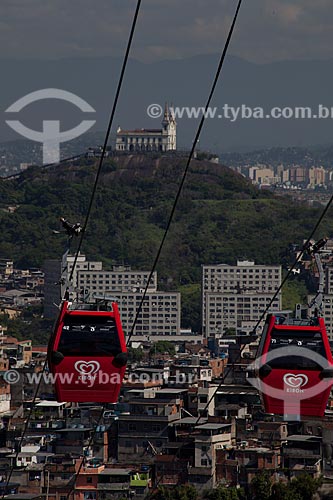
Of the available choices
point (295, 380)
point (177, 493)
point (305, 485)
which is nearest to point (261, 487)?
point (305, 485)

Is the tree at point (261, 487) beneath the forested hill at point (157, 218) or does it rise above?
beneath

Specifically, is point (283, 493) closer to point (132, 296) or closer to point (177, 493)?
point (177, 493)

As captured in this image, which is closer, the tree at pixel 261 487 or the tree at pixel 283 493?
the tree at pixel 283 493

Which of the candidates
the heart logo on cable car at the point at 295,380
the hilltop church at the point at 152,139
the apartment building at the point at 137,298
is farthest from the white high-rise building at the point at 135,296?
the heart logo on cable car at the point at 295,380

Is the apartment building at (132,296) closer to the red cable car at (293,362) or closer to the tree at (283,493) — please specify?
the tree at (283,493)

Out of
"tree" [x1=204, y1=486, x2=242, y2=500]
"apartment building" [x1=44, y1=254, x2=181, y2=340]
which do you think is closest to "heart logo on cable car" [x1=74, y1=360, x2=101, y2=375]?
"tree" [x1=204, y1=486, x2=242, y2=500]
